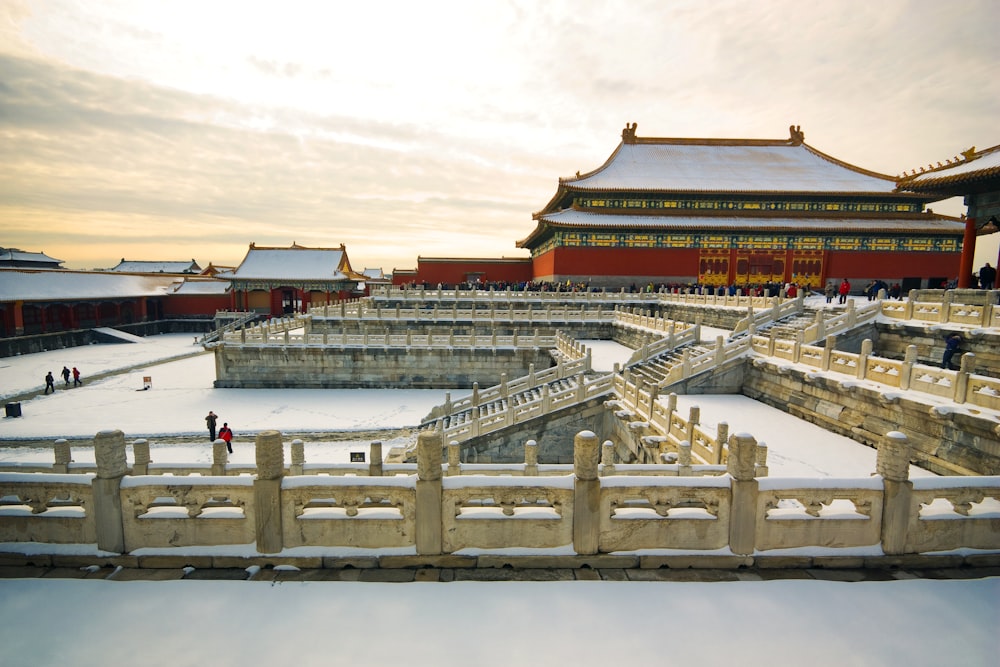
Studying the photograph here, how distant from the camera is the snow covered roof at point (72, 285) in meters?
36.2

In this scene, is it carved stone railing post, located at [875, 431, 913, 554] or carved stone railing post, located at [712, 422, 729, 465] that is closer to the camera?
carved stone railing post, located at [875, 431, 913, 554]

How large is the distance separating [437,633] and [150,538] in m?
3.51

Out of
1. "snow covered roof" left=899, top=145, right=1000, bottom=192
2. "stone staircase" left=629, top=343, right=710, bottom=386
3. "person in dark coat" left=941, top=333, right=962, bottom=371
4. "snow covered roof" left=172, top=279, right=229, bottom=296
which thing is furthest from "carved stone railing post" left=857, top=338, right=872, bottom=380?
"snow covered roof" left=172, top=279, right=229, bottom=296

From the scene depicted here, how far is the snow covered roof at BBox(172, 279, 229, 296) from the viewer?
50781 mm

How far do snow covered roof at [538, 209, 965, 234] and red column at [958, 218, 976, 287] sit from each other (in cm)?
1899

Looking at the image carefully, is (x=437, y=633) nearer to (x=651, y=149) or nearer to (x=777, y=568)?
(x=777, y=568)

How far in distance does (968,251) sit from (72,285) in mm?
60823

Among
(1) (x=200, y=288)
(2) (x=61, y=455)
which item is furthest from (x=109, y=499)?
(1) (x=200, y=288)

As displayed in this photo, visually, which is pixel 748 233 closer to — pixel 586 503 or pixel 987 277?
pixel 987 277

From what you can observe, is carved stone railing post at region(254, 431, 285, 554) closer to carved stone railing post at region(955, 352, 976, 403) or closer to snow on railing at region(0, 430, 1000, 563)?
snow on railing at region(0, 430, 1000, 563)

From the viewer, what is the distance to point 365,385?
25.1 metres

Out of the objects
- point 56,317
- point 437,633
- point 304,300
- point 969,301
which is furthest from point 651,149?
point 56,317

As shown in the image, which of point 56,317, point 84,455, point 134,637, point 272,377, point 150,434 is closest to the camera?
point 134,637

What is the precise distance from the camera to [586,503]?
505 cm
